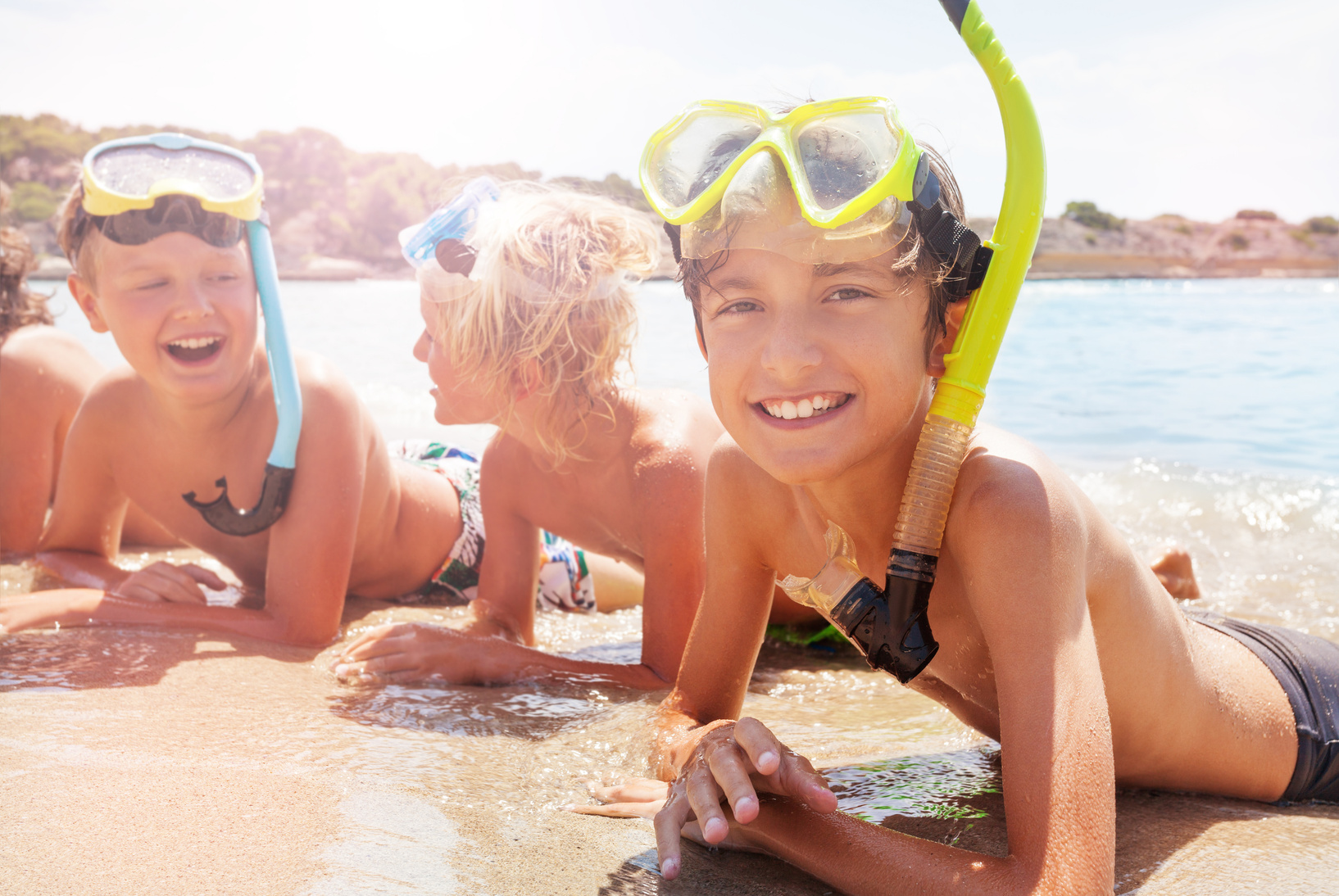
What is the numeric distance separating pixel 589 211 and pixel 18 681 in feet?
6.88

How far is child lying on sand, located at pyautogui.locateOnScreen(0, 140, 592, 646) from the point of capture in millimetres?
3299

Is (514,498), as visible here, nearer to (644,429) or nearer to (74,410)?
(644,429)

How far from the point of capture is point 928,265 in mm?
1861

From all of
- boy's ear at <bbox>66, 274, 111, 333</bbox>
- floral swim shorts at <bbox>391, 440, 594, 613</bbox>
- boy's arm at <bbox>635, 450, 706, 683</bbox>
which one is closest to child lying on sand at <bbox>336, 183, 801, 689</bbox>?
boy's arm at <bbox>635, 450, 706, 683</bbox>

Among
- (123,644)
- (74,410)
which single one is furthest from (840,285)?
(74,410)

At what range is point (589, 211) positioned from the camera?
3402mm

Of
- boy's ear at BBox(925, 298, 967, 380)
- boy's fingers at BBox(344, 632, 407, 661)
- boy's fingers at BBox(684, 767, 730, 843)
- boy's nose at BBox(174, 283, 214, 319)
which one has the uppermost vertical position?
boy's ear at BBox(925, 298, 967, 380)

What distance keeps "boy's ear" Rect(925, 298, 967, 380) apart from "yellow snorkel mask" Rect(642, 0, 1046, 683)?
3 centimetres

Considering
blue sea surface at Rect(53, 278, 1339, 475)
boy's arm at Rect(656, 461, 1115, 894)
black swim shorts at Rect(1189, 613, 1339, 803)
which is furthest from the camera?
blue sea surface at Rect(53, 278, 1339, 475)

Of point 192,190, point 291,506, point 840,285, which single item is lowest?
point 291,506

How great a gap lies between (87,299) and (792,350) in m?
2.94

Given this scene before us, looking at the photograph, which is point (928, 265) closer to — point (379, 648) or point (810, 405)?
point (810, 405)

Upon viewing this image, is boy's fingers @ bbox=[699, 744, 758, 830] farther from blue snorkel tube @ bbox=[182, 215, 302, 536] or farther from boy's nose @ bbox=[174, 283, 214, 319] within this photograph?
boy's nose @ bbox=[174, 283, 214, 319]

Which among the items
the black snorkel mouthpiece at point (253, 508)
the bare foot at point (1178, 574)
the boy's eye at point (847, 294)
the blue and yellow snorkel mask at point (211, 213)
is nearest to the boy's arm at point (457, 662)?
the black snorkel mouthpiece at point (253, 508)
